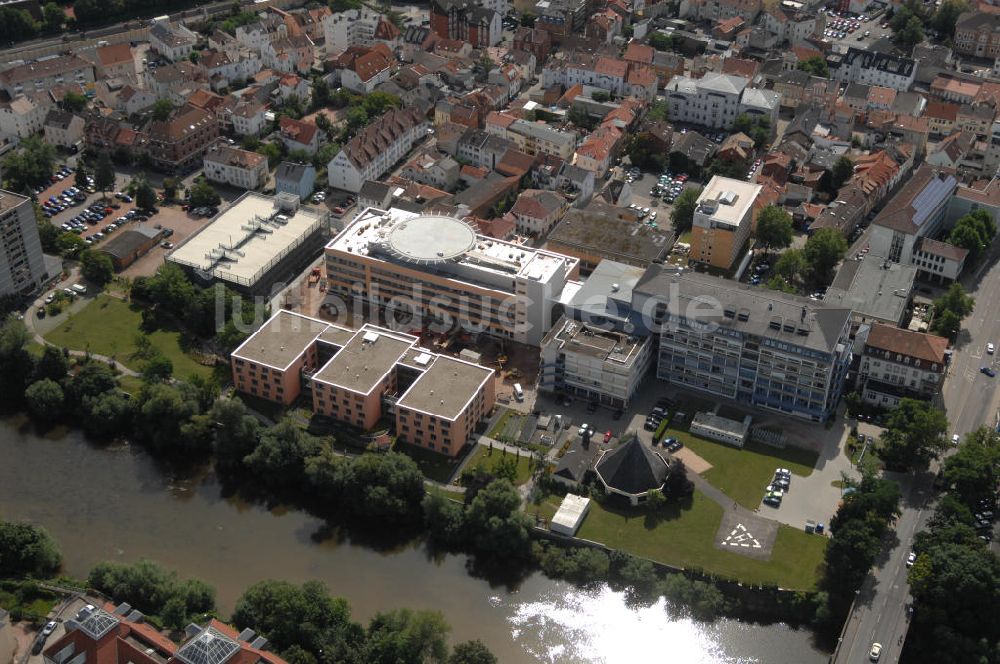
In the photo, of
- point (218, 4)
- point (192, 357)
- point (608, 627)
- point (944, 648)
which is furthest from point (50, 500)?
point (218, 4)

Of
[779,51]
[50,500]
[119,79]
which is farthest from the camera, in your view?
[779,51]

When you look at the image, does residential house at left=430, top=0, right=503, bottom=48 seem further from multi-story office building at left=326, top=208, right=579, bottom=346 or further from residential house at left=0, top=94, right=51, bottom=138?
multi-story office building at left=326, top=208, right=579, bottom=346

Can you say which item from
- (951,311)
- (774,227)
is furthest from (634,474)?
(774,227)

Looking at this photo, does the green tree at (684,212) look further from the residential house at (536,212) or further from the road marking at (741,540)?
the road marking at (741,540)

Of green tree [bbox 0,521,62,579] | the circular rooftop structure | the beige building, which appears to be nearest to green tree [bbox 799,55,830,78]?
the beige building

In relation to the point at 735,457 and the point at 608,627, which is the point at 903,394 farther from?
the point at 608,627

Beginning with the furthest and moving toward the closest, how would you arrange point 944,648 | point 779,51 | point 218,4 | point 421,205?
point 218,4
point 779,51
point 421,205
point 944,648

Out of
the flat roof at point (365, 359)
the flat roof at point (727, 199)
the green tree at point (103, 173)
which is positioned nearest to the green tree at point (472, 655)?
the flat roof at point (365, 359)
